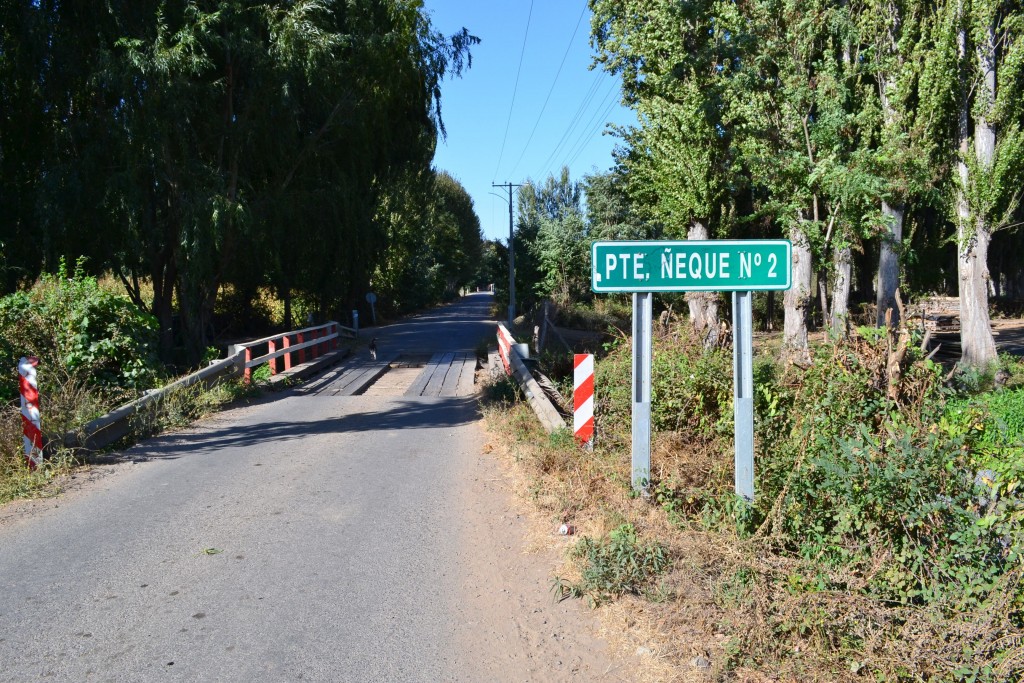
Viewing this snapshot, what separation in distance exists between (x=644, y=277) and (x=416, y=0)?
21.6 m

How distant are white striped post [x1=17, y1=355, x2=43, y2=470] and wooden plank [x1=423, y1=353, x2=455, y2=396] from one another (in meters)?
8.37

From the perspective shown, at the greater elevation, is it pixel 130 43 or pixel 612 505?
pixel 130 43

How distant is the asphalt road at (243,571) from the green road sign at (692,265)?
7.91ft

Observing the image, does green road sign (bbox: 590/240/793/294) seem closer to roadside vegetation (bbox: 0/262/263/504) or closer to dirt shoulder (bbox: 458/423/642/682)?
dirt shoulder (bbox: 458/423/642/682)

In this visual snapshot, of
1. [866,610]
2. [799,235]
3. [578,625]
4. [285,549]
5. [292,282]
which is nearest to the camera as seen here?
[866,610]

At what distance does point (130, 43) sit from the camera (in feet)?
57.5

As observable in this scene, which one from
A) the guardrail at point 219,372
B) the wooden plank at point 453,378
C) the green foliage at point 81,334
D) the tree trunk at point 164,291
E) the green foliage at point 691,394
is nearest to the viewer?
the green foliage at point 691,394

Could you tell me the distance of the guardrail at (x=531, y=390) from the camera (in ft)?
29.5

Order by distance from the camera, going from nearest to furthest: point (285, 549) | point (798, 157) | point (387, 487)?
point (285, 549) < point (387, 487) < point (798, 157)

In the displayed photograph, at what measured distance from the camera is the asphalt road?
418cm

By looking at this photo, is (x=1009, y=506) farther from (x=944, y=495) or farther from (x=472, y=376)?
(x=472, y=376)

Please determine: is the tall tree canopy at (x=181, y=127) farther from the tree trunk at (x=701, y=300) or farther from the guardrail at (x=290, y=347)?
the tree trunk at (x=701, y=300)

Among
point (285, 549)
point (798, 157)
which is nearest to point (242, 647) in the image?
point (285, 549)

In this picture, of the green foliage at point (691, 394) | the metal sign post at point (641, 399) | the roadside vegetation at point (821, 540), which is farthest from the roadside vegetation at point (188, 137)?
Result: the roadside vegetation at point (821, 540)
